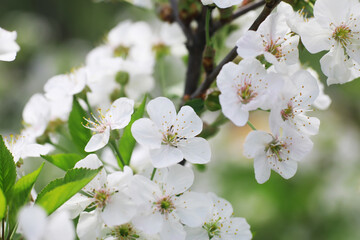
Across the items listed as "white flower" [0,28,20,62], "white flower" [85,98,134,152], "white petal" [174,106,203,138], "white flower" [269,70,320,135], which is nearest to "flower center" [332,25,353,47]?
"white flower" [269,70,320,135]

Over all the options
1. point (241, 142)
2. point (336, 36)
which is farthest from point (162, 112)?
point (241, 142)

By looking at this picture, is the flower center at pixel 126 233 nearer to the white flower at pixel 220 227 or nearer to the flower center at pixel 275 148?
the white flower at pixel 220 227

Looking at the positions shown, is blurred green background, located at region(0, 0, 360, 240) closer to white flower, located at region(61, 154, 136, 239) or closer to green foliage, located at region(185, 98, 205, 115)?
green foliage, located at region(185, 98, 205, 115)

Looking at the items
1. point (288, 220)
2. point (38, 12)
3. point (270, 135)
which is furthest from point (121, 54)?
point (38, 12)

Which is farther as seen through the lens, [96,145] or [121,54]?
[121,54]

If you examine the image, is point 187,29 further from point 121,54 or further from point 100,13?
point 100,13

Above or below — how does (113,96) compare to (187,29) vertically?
below
